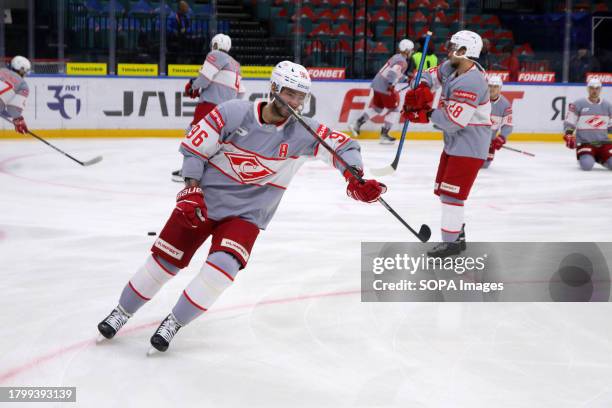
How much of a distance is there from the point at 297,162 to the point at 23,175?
532 cm

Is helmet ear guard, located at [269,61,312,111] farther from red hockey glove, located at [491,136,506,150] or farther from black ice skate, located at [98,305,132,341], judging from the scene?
red hockey glove, located at [491,136,506,150]

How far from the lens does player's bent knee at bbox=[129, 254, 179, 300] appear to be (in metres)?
3.39

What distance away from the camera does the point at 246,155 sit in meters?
3.40

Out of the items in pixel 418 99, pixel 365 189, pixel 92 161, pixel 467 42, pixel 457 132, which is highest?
pixel 467 42

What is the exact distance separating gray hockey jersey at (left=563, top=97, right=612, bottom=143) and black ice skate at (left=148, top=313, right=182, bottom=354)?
22.9 ft

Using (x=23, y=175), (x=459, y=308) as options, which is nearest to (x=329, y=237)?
(x=459, y=308)

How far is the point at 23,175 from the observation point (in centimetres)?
830

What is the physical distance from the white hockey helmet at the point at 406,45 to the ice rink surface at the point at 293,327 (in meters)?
5.48

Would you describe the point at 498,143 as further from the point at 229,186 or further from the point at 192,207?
the point at 192,207

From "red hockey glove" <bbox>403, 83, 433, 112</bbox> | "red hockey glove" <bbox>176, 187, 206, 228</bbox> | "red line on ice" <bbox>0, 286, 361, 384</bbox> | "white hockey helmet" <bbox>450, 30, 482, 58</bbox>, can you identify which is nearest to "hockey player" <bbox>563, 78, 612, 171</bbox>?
"white hockey helmet" <bbox>450, 30, 482, 58</bbox>

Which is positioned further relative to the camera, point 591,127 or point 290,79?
point 591,127

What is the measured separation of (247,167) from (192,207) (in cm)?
36

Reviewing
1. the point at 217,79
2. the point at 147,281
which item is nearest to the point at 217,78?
the point at 217,79

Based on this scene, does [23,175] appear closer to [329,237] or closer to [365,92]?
[329,237]
